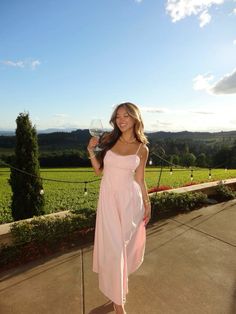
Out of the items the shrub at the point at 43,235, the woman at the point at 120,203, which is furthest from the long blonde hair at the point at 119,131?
the shrub at the point at 43,235

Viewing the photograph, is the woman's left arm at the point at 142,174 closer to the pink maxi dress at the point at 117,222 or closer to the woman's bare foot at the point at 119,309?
the pink maxi dress at the point at 117,222

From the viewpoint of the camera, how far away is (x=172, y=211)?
686 cm

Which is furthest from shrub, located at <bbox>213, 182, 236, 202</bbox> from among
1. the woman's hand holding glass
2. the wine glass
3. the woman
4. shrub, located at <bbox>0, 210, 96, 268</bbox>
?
the wine glass

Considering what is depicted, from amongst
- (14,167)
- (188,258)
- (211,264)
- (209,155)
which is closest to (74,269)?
(188,258)

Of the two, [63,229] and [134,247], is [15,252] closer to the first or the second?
[63,229]

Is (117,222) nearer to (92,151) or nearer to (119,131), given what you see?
(92,151)

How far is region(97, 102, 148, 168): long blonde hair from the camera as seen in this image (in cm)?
327

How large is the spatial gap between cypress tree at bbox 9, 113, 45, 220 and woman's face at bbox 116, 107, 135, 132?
3.69 meters

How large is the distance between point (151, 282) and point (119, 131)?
6.83ft

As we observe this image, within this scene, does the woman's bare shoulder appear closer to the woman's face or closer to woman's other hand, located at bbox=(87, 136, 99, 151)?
the woman's face

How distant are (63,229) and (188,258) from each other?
7.12ft

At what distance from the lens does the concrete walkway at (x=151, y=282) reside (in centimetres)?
330

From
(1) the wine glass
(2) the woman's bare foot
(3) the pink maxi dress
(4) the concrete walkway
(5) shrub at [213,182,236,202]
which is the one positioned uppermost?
(1) the wine glass

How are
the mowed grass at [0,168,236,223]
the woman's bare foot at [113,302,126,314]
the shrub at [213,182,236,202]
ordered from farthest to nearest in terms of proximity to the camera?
the mowed grass at [0,168,236,223] < the shrub at [213,182,236,202] < the woman's bare foot at [113,302,126,314]
